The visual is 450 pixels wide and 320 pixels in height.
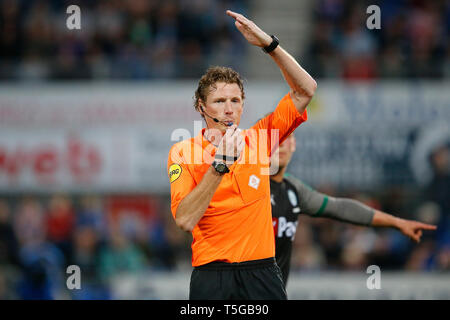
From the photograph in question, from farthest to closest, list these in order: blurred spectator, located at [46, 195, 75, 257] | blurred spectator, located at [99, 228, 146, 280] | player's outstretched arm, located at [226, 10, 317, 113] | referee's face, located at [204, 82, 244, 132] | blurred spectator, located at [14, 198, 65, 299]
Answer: blurred spectator, located at [46, 195, 75, 257] → blurred spectator, located at [99, 228, 146, 280] → blurred spectator, located at [14, 198, 65, 299] → referee's face, located at [204, 82, 244, 132] → player's outstretched arm, located at [226, 10, 317, 113]

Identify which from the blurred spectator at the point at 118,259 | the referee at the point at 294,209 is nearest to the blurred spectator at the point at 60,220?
the blurred spectator at the point at 118,259

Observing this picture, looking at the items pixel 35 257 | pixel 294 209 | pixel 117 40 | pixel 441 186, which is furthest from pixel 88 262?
pixel 441 186

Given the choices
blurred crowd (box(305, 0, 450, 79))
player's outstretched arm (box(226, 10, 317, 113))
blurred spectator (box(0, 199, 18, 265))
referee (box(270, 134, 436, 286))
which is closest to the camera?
player's outstretched arm (box(226, 10, 317, 113))

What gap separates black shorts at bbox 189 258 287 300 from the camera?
14.1 ft

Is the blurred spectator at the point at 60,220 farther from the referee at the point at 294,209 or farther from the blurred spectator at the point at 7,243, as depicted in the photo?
the referee at the point at 294,209

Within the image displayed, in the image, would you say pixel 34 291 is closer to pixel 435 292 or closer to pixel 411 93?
pixel 435 292

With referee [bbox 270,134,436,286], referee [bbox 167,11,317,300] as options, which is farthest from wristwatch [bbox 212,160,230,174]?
referee [bbox 270,134,436,286]

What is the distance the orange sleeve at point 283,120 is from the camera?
4270mm

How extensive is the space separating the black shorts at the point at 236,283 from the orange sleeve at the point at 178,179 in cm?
50

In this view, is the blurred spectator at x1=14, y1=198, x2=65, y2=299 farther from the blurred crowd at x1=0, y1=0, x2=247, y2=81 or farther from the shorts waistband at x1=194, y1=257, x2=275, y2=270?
the shorts waistband at x1=194, y1=257, x2=275, y2=270

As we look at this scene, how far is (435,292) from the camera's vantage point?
1015 cm

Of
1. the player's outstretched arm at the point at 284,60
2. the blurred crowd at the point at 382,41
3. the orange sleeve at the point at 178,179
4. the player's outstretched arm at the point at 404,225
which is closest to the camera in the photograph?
the player's outstretched arm at the point at 284,60

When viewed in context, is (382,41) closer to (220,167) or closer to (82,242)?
(82,242)

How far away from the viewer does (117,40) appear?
14.4 m
